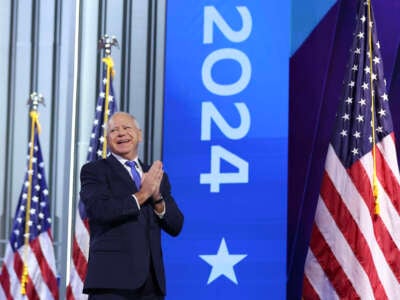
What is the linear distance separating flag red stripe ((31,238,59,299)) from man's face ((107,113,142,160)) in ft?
13.9

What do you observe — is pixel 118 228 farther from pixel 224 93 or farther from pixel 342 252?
pixel 224 93

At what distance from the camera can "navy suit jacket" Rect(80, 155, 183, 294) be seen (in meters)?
3.05

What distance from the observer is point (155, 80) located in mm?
7883

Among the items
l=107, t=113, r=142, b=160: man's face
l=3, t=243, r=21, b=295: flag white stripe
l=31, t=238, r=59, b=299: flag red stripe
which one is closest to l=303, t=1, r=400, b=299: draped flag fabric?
l=107, t=113, r=142, b=160: man's face

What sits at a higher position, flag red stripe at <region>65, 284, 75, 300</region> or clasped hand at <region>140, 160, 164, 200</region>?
clasped hand at <region>140, 160, 164, 200</region>

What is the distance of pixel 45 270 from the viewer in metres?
7.23

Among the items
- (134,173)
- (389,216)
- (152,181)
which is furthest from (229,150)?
(152,181)

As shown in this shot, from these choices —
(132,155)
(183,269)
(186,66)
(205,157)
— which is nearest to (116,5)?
(186,66)

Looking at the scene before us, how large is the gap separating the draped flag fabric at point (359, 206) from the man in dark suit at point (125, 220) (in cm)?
215

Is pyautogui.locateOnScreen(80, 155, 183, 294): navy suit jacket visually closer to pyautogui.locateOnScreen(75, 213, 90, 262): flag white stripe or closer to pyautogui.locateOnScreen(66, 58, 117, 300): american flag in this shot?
pyautogui.locateOnScreen(66, 58, 117, 300): american flag

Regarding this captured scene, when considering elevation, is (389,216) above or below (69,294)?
above

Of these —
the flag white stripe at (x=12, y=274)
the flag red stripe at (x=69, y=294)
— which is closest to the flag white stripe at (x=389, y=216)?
the flag red stripe at (x=69, y=294)

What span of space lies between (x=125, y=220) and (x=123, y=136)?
32cm

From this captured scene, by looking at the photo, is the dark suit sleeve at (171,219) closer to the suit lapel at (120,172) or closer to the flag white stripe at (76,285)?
the suit lapel at (120,172)
